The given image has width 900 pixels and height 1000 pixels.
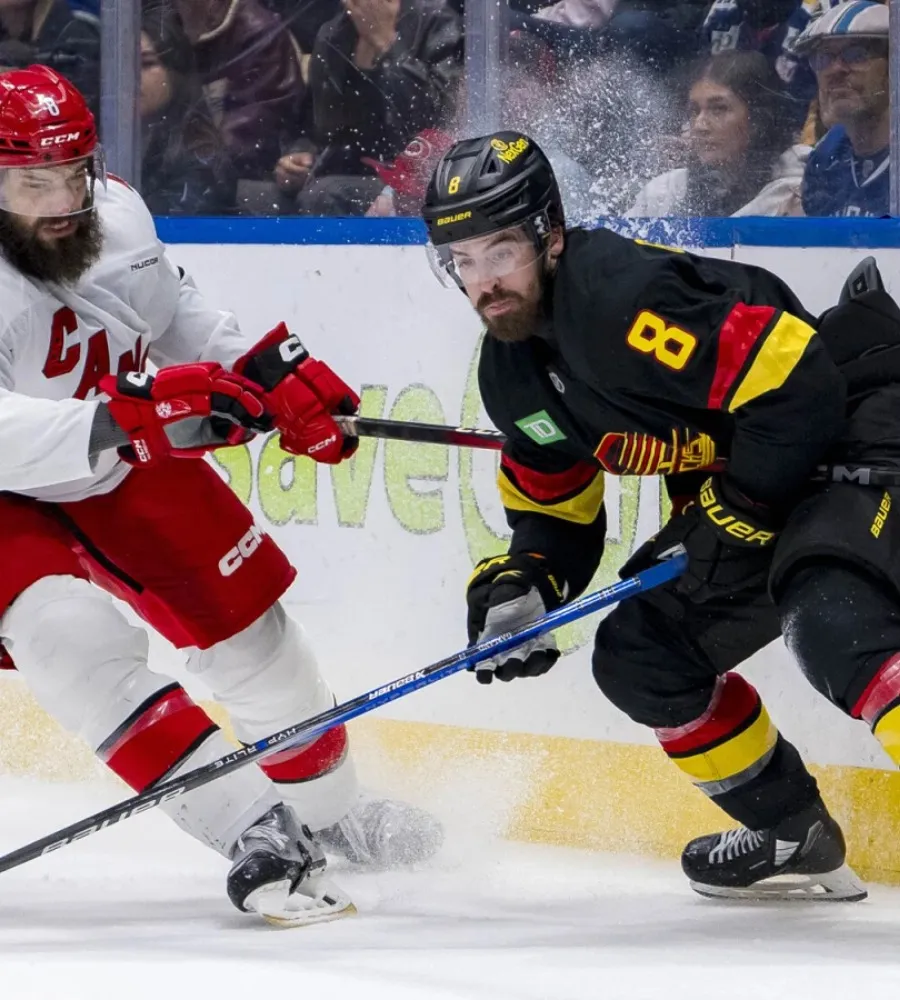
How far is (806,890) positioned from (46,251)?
1.53 meters

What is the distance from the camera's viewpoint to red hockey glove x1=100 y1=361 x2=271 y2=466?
260 cm

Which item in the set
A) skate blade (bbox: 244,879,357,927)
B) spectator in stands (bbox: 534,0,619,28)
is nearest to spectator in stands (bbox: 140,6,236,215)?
spectator in stands (bbox: 534,0,619,28)

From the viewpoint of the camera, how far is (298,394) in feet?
9.41

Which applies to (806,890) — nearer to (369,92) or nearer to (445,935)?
(445,935)

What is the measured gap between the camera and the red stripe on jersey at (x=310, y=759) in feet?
9.97

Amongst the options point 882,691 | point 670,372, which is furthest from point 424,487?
point 882,691

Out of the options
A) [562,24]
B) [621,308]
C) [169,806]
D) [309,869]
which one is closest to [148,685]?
[169,806]

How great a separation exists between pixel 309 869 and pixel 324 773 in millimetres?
384

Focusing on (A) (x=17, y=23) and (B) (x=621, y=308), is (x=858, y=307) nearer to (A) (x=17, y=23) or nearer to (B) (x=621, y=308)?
(B) (x=621, y=308)

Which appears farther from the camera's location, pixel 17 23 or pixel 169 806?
pixel 17 23

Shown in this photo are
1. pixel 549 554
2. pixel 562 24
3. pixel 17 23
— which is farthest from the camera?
pixel 17 23

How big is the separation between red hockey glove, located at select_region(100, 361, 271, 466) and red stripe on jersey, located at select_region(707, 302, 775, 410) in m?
0.69

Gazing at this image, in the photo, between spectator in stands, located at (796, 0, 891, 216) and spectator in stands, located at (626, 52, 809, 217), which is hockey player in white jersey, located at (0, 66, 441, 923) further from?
spectator in stands, located at (796, 0, 891, 216)

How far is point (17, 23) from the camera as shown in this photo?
416 centimetres
